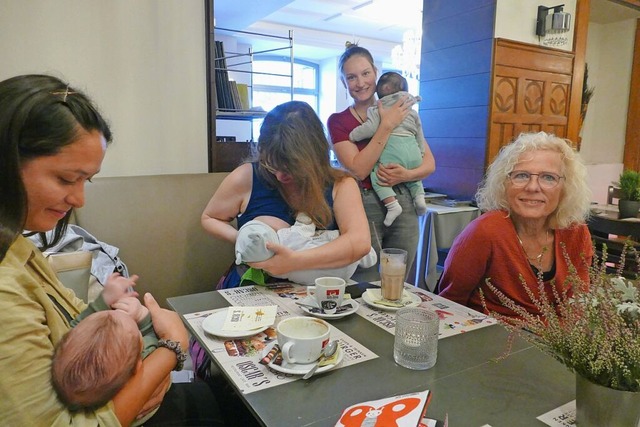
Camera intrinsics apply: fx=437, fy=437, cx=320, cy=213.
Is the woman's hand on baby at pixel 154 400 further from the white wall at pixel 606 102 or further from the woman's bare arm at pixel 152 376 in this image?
the white wall at pixel 606 102

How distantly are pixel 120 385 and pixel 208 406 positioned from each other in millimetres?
473

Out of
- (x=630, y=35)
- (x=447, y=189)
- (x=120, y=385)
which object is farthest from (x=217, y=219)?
(x=630, y=35)

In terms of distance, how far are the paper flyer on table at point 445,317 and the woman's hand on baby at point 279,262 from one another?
0.26m

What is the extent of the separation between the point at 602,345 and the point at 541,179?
39.4 inches

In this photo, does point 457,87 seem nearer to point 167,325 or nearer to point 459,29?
point 459,29

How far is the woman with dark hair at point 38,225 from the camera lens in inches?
27.2

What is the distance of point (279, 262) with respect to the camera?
1420 mm

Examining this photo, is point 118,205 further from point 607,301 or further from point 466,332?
point 607,301

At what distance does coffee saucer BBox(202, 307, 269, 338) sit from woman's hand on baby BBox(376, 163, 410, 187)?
1341 millimetres

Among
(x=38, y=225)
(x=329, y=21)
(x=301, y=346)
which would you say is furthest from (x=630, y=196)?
(x=329, y=21)

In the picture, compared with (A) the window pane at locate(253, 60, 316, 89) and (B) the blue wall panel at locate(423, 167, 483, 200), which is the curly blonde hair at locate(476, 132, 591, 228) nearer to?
(B) the blue wall panel at locate(423, 167, 483, 200)

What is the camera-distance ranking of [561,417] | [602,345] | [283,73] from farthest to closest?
[283,73] → [561,417] → [602,345]

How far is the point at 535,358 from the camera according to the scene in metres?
1.01

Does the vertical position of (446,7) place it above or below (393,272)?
above
